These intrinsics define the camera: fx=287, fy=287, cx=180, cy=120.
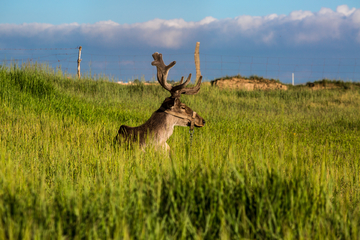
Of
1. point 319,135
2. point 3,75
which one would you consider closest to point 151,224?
point 319,135

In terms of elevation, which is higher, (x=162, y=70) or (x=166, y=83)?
(x=162, y=70)

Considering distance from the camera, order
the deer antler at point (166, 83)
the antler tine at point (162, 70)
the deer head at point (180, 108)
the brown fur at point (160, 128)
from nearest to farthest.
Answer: the brown fur at point (160, 128), the deer head at point (180, 108), the deer antler at point (166, 83), the antler tine at point (162, 70)

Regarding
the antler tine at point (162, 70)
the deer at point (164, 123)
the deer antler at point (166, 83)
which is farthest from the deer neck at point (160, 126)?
the antler tine at point (162, 70)

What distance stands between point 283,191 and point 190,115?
2845mm

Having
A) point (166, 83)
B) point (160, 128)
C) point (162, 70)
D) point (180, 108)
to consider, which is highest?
point (162, 70)

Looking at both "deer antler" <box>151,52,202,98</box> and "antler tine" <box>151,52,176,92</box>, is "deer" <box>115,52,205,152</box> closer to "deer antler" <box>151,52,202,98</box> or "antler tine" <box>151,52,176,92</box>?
"deer antler" <box>151,52,202,98</box>

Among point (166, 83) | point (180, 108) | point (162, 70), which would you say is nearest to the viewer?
point (180, 108)

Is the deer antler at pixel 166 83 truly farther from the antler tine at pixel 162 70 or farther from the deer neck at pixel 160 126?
the deer neck at pixel 160 126

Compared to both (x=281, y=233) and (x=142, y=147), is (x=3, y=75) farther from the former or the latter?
(x=281, y=233)

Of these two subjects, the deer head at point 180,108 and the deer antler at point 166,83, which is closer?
the deer head at point 180,108

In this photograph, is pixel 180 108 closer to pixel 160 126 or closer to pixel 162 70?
pixel 160 126

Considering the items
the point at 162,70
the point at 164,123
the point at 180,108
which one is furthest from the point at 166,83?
the point at 164,123

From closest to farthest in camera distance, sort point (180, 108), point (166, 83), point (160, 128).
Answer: point (160, 128) < point (180, 108) < point (166, 83)

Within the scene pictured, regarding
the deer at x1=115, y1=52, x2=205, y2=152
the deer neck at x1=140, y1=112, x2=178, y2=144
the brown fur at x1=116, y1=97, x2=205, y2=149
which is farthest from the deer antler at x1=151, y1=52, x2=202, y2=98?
the deer neck at x1=140, y1=112, x2=178, y2=144
